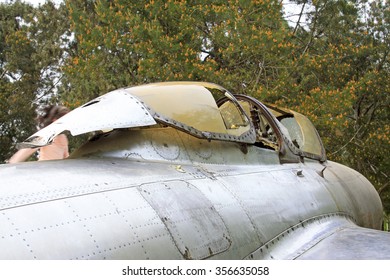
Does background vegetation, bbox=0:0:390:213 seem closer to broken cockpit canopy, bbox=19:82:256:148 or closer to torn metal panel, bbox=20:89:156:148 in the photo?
broken cockpit canopy, bbox=19:82:256:148

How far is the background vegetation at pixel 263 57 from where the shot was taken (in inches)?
467

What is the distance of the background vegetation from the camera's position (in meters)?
11.9

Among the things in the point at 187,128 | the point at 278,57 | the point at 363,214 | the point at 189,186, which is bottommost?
the point at 363,214

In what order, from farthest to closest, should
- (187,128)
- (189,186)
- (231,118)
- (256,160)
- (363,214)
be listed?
(363,214) < (231,118) < (256,160) < (187,128) < (189,186)

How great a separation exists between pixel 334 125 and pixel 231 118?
7933 mm

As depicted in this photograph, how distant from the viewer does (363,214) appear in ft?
19.9

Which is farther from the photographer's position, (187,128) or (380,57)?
(380,57)

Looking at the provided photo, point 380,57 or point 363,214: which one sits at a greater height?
point 380,57

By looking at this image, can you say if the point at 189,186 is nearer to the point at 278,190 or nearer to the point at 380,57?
the point at 278,190

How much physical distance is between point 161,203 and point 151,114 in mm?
917

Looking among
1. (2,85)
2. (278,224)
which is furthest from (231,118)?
(2,85)

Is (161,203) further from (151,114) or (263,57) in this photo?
(263,57)

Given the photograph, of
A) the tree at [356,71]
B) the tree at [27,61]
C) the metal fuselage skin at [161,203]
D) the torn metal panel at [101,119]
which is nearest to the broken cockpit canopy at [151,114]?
the torn metal panel at [101,119]

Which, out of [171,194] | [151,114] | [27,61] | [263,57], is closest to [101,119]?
[151,114]
